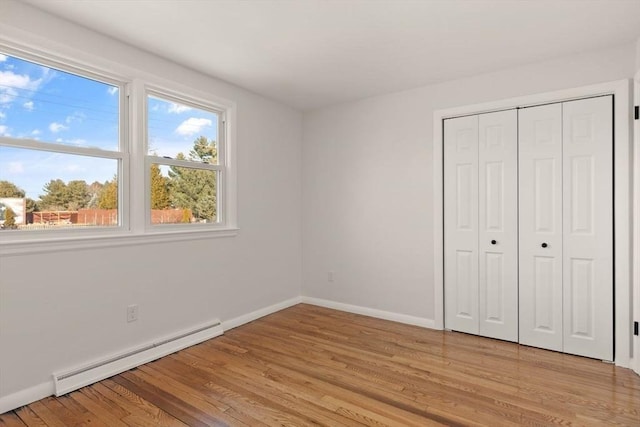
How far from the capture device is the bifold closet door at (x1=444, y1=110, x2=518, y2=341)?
10.7 ft

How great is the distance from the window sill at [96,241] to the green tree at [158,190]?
0.25 meters

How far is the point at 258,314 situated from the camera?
397cm

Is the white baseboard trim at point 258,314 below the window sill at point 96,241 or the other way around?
below

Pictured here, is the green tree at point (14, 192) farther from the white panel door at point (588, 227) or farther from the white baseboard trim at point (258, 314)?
the white panel door at point (588, 227)

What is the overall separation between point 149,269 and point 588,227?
12.0 feet

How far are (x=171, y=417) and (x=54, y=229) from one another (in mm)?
1499

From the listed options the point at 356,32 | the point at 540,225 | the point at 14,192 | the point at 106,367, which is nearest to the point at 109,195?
the point at 14,192

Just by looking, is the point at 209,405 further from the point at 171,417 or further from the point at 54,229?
the point at 54,229

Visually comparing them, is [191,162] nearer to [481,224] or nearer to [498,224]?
[481,224]

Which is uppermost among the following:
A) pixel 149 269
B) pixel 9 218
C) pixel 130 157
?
pixel 130 157

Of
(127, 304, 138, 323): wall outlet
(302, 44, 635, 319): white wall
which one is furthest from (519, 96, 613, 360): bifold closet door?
(127, 304, 138, 323): wall outlet

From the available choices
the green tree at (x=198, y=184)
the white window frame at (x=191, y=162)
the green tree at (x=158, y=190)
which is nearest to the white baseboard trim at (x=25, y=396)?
the white window frame at (x=191, y=162)

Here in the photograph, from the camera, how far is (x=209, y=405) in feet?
7.32

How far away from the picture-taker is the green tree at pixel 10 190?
2.24 meters
